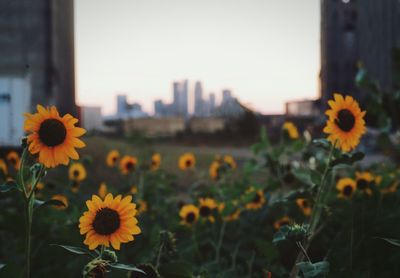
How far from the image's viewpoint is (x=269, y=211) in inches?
104

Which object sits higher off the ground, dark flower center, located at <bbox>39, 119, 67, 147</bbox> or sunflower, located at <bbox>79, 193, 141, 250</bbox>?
dark flower center, located at <bbox>39, 119, 67, 147</bbox>

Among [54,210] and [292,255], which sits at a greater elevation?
[54,210]

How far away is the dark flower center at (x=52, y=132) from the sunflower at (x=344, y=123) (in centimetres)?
80

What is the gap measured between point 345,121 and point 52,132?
89 centimetres

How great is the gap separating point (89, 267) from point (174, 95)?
65961 mm

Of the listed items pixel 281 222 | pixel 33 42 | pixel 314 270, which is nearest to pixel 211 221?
pixel 281 222

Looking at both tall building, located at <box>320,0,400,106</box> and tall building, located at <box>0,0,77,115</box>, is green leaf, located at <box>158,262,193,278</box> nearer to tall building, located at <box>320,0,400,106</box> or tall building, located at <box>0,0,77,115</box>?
tall building, located at <box>0,0,77,115</box>

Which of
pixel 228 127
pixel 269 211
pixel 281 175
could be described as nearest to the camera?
pixel 269 211

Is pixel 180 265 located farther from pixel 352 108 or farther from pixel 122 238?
pixel 352 108

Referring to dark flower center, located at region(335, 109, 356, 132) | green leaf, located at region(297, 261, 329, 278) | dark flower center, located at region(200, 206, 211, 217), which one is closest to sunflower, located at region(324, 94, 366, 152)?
dark flower center, located at region(335, 109, 356, 132)

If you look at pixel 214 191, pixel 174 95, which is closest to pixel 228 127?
pixel 214 191

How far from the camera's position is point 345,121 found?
5.05 feet

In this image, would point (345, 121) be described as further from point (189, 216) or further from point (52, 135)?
point (189, 216)

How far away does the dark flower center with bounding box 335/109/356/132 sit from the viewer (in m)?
1.54
